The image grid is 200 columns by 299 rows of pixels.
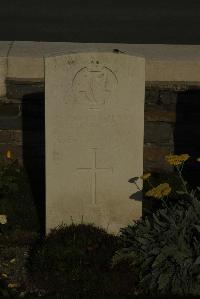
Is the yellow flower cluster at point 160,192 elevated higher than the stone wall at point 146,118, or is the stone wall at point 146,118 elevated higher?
the stone wall at point 146,118

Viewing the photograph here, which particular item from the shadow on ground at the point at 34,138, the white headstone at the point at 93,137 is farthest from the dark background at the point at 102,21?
the white headstone at the point at 93,137

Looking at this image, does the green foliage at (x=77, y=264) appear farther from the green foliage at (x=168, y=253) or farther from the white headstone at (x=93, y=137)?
the white headstone at (x=93, y=137)

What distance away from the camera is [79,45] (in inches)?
299

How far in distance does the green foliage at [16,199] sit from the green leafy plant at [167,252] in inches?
39.5

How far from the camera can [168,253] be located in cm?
556

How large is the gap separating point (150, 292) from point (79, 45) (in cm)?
279

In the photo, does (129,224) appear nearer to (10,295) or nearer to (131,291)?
(131,291)

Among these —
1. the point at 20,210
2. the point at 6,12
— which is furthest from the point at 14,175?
the point at 6,12

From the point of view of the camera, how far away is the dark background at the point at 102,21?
11.1 meters

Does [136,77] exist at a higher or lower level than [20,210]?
higher

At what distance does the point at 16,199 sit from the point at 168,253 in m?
1.71

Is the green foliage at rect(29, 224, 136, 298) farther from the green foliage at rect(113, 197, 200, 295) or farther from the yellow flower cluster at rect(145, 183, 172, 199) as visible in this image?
the yellow flower cluster at rect(145, 183, 172, 199)

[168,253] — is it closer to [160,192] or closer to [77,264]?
[160,192]

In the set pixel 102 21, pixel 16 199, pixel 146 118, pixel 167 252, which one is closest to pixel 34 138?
pixel 16 199
